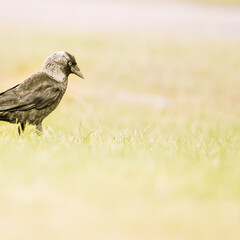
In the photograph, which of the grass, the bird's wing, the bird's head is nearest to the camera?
the grass

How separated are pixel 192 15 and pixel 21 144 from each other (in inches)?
861

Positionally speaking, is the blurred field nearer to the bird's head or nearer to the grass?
the grass

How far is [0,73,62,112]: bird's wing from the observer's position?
4.27 meters

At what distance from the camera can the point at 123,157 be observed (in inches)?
131

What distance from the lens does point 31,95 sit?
4340 mm

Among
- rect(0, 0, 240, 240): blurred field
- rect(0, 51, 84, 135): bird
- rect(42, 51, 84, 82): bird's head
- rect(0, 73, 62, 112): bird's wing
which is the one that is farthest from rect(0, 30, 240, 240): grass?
rect(42, 51, 84, 82): bird's head

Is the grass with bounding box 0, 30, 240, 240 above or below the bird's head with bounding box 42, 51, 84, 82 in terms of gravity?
below

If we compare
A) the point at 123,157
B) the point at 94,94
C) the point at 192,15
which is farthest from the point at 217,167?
the point at 192,15

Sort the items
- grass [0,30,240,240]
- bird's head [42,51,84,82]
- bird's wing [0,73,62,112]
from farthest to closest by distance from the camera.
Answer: bird's head [42,51,84,82] < bird's wing [0,73,62,112] < grass [0,30,240,240]

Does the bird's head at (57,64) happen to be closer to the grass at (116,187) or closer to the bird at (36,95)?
the bird at (36,95)

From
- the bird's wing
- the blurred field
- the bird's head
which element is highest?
the bird's head

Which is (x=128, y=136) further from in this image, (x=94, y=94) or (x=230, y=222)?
(x=94, y=94)

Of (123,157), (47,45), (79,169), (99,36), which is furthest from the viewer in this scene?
(99,36)

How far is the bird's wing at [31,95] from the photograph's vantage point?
427 centimetres
